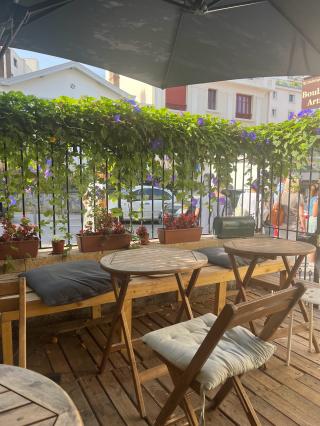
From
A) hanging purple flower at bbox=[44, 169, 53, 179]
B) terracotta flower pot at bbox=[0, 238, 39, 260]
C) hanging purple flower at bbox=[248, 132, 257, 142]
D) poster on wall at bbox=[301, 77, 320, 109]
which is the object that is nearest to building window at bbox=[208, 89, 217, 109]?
poster on wall at bbox=[301, 77, 320, 109]

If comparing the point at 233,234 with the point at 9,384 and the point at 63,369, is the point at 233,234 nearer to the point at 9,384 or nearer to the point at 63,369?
the point at 63,369

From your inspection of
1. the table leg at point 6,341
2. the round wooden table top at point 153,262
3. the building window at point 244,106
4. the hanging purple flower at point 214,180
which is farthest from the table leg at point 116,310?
the building window at point 244,106

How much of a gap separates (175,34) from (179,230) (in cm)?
181

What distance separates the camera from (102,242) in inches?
115

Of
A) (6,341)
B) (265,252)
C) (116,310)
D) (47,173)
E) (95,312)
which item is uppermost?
(47,173)

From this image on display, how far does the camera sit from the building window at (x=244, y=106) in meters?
20.4

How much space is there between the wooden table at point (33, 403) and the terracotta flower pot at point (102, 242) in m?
2.01

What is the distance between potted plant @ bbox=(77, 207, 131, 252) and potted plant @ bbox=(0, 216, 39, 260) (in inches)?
16.2

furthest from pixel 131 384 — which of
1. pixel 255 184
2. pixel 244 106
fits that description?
pixel 244 106

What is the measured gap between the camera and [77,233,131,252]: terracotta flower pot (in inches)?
114

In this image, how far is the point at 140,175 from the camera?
3205 mm

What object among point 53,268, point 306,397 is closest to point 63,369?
point 53,268

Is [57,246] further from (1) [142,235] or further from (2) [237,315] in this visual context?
(2) [237,315]

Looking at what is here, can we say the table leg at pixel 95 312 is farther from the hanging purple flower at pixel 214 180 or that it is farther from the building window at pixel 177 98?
the building window at pixel 177 98
